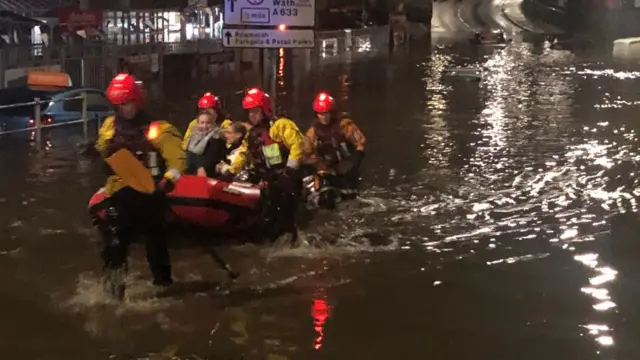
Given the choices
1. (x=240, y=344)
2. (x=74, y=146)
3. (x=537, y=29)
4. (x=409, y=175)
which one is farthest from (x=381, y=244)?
(x=537, y=29)

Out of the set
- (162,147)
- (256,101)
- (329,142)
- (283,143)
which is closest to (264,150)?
(283,143)

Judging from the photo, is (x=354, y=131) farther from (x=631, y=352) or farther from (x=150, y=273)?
(x=631, y=352)

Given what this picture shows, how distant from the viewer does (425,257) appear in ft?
31.5

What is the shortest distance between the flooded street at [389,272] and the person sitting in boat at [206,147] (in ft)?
3.20

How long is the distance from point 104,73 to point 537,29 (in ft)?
174

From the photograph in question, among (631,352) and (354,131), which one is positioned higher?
(354,131)

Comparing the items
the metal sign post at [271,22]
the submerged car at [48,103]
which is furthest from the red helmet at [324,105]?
the submerged car at [48,103]

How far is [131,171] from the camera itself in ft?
23.6

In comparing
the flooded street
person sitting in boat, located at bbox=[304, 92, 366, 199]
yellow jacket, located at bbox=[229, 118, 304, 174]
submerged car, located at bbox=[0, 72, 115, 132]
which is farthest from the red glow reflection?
submerged car, located at bbox=[0, 72, 115, 132]

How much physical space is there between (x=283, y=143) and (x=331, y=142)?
1178 millimetres

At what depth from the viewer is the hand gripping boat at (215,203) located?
923 centimetres

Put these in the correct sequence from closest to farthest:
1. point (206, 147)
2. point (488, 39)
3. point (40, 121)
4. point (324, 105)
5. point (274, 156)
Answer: point (206, 147) < point (274, 156) < point (324, 105) < point (40, 121) < point (488, 39)

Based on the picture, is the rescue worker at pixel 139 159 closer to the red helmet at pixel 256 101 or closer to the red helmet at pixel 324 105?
the red helmet at pixel 256 101

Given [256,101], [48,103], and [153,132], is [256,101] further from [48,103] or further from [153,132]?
[48,103]
